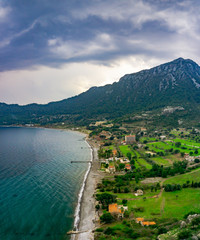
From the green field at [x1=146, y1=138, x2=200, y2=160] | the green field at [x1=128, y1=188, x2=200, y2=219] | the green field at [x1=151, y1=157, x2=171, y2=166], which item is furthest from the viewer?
the green field at [x1=146, y1=138, x2=200, y2=160]

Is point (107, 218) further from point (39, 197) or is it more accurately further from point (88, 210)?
point (39, 197)

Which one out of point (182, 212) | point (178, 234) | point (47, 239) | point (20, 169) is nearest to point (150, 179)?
point (182, 212)

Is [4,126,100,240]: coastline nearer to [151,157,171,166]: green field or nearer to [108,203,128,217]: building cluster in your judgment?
[108,203,128,217]: building cluster

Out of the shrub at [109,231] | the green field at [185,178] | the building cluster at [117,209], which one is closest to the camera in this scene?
the shrub at [109,231]

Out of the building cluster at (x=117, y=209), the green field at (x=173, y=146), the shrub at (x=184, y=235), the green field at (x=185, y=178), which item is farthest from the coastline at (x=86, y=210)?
the green field at (x=173, y=146)

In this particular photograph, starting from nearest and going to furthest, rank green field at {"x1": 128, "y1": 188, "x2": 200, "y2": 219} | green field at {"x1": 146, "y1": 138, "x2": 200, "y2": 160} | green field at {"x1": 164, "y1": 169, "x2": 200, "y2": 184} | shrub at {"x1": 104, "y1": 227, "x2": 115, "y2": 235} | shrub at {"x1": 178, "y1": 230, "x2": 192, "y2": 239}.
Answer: shrub at {"x1": 178, "y1": 230, "x2": 192, "y2": 239} < shrub at {"x1": 104, "y1": 227, "x2": 115, "y2": 235} < green field at {"x1": 128, "y1": 188, "x2": 200, "y2": 219} < green field at {"x1": 164, "y1": 169, "x2": 200, "y2": 184} < green field at {"x1": 146, "y1": 138, "x2": 200, "y2": 160}

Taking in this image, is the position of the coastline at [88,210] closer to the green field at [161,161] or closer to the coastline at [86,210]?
the coastline at [86,210]

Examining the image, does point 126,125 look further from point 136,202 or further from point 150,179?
point 136,202

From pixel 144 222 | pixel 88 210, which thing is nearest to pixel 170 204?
pixel 144 222

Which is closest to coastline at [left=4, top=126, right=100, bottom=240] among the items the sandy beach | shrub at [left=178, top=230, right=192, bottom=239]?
the sandy beach
